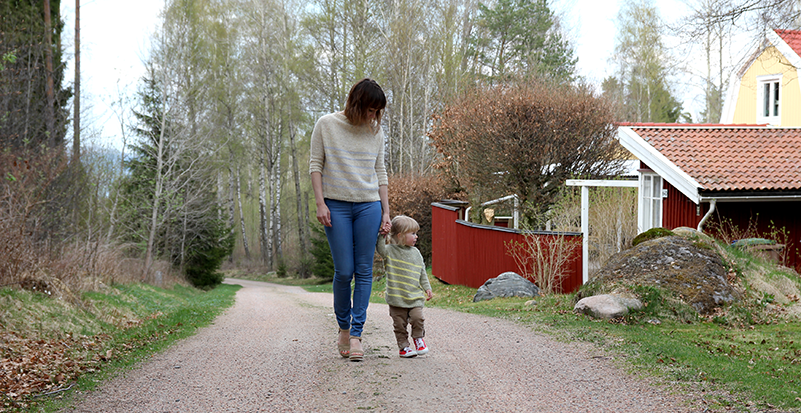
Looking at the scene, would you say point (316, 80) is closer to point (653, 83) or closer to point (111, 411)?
point (653, 83)

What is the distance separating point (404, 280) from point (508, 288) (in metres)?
7.99

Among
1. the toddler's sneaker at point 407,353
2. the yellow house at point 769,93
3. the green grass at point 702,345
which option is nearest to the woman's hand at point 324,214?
the toddler's sneaker at point 407,353

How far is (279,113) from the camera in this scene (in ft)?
126

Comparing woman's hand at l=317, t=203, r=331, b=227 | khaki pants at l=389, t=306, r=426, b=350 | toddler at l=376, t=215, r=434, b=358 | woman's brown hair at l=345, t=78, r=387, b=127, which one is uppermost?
woman's brown hair at l=345, t=78, r=387, b=127

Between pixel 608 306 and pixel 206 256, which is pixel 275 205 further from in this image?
pixel 608 306


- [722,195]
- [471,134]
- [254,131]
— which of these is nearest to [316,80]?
[254,131]

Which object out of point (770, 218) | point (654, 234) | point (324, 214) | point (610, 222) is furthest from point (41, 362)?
point (770, 218)

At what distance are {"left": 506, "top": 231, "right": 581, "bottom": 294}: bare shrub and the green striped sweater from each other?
8298 mm

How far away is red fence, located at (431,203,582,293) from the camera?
13.9m

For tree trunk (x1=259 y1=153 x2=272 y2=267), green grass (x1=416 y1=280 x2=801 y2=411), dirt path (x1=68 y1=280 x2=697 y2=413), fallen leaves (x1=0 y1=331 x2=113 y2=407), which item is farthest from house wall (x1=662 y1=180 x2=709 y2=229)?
tree trunk (x1=259 y1=153 x2=272 y2=267)

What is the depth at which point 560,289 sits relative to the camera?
13.9 metres

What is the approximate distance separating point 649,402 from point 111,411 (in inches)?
135

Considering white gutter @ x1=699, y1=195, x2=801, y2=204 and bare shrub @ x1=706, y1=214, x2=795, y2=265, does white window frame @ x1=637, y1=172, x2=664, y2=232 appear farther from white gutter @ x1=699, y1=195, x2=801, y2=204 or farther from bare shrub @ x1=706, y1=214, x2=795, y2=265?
white gutter @ x1=699, y1=195, x2=801, y2=204

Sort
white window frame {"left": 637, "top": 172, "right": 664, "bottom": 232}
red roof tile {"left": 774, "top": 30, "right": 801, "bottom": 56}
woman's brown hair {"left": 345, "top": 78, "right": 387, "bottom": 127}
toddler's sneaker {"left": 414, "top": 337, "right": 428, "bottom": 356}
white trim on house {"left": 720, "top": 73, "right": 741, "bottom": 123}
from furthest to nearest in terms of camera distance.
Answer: white trim on house {"left": 720, "top": 73, "right": 741, "bottom": 123} → red roof tile {"left": 774, "top": 30, "right": 801, "bottom": 56} → white window frame {"left": 637, "top": 172, "right": 664, "bottom": 232} → toddler's sneaker {"left": 414, "top": 337, "right": 428, "bottom": 356} → woman's brown hair {"left": 345, "top": 78, "right": 387, "bottom": 127}
